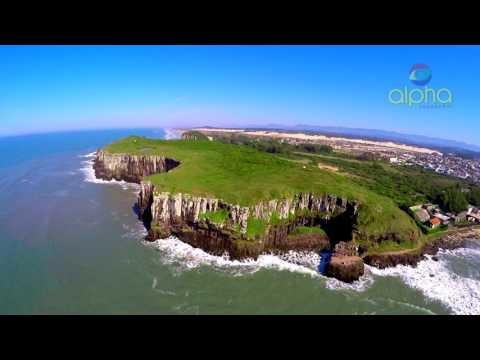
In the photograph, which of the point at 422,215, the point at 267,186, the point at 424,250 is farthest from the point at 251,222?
the point at 422,215

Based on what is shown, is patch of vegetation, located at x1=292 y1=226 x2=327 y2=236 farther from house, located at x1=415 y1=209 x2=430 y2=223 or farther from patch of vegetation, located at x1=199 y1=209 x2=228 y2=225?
house, located at x1=415 y1=209 x2=430 y2=223

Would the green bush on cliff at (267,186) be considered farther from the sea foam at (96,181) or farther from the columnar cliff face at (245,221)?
the sea foam at (96,181)


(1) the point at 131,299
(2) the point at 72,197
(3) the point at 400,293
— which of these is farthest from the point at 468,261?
(2) the point at 72,197

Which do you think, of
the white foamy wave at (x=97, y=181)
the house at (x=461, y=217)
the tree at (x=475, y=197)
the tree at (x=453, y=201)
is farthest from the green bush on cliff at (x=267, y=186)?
the tree at (x=475, y=197)

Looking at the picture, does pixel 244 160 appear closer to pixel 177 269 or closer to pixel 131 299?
pixel 177 269

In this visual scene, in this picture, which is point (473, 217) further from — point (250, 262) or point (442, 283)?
point (250, 262)

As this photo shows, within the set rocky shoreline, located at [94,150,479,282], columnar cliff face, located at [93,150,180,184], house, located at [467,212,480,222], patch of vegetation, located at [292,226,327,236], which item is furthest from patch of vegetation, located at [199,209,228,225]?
house, located at [467,212,480,222]
